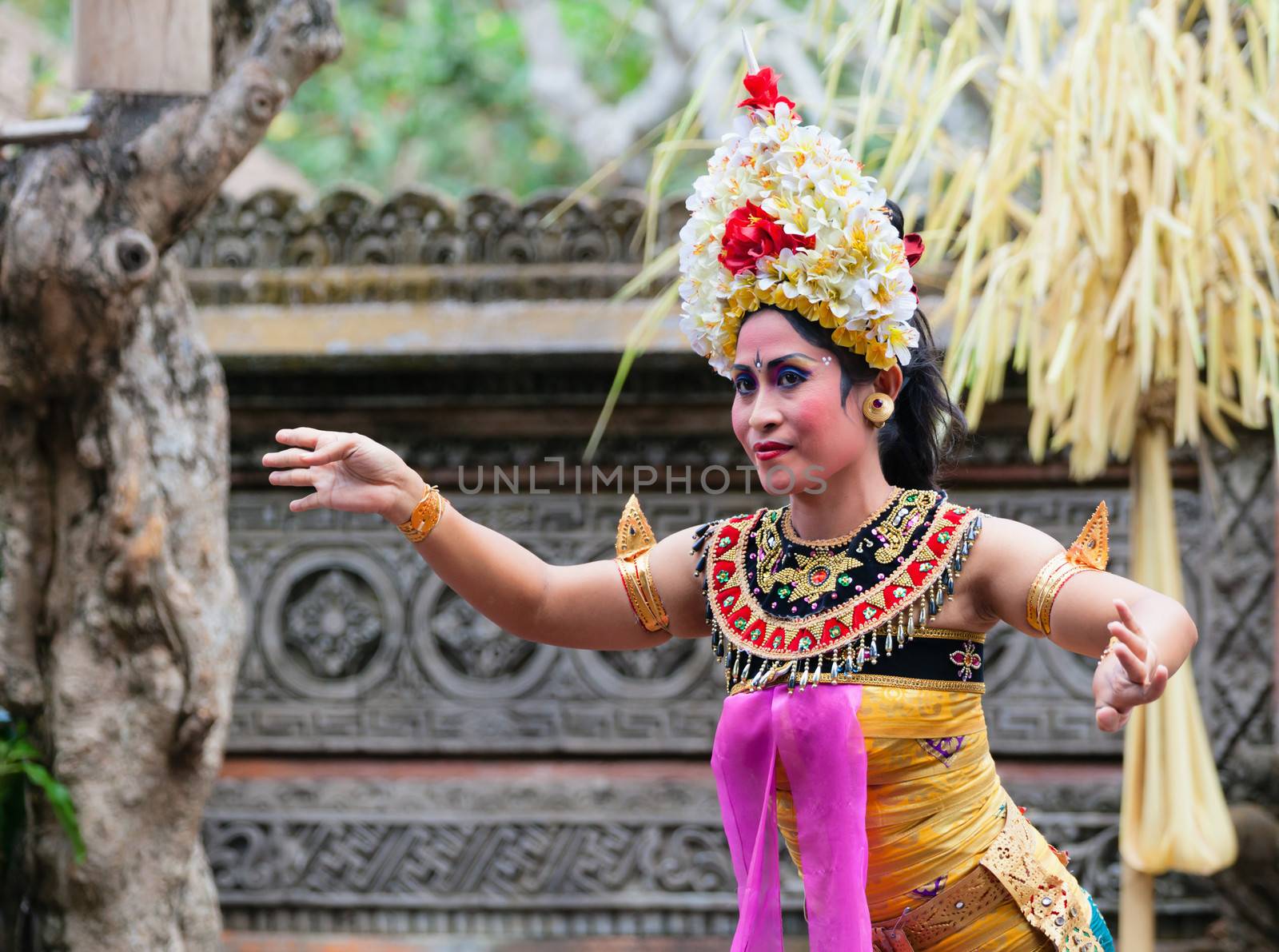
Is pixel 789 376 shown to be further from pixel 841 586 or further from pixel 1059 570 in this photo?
pixel 1059 570

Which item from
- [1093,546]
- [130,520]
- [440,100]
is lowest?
[130,520]

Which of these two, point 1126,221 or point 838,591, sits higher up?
point 1126,221

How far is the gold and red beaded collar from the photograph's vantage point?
203 centimetres

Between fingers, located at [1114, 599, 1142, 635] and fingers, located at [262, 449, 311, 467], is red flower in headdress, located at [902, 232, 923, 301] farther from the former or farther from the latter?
fingers, located at [262, 449, 311, 467]

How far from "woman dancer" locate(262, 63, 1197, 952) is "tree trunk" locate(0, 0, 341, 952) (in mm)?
1484

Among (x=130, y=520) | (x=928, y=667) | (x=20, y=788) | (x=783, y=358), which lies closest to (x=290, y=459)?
(x=783, y=358)

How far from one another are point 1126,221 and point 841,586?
1997 mm

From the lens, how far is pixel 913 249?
2129 millimetres

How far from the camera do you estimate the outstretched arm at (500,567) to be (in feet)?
6.64

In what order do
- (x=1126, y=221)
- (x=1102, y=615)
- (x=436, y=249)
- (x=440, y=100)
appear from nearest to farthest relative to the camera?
(x=1102, y=615) → (x=1126, y=221) → (x=436, y=249) → (x=440, y=100)

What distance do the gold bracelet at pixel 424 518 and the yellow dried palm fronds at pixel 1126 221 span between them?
1.70 meters

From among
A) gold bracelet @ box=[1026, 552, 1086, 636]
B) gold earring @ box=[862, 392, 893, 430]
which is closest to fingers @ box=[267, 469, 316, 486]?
gold earring @ box=[862, 392, 893, 430]

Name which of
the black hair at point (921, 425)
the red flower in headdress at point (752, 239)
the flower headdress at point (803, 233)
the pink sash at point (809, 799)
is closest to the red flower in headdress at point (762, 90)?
the flower headdress at point (803, 233)

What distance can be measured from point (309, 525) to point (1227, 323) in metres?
2.79
